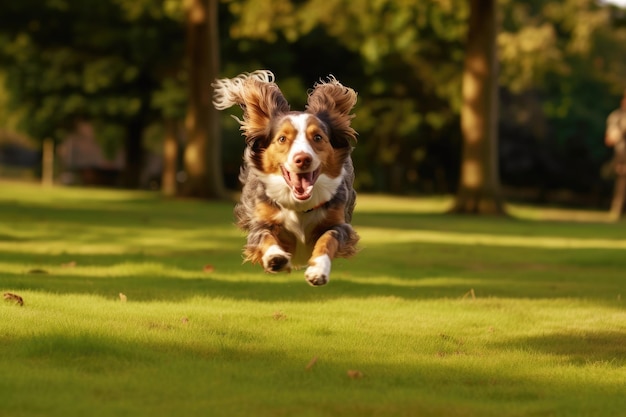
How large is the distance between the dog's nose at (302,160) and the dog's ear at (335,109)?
807mm

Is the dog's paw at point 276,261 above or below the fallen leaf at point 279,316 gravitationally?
above

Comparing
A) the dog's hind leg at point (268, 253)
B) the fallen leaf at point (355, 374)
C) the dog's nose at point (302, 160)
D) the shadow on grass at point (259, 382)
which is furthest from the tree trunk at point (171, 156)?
the fallen leaf at point (355, 374)

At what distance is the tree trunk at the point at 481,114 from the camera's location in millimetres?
30656

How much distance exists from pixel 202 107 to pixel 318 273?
2523 centimetres

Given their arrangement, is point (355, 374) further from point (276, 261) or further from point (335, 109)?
point (335, 109)

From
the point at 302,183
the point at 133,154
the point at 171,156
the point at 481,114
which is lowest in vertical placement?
the point at 133,154

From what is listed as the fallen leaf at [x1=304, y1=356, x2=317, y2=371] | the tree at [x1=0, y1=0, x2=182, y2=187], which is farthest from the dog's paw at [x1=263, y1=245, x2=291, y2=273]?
the tree at [x1=0, y1=0, x2=182, y2=187]

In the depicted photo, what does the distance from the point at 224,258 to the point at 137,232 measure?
5.05 metres

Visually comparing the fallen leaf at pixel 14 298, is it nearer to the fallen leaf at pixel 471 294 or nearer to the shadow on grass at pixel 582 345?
the shadow on grass at pixel 582 345

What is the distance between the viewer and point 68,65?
158ft

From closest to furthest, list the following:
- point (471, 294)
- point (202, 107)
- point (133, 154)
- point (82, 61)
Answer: point (471, 294) < point (202, 107) < point (82, 61) < point (133, 154)

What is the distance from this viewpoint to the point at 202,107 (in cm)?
3344

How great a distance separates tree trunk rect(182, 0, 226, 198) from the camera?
3316cm

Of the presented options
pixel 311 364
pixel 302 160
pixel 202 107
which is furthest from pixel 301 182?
pixel 202 107
